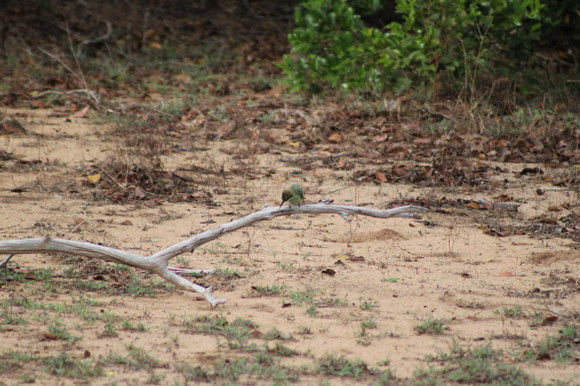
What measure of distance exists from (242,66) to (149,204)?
4758 mm

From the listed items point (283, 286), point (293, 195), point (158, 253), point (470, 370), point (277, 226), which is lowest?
point (277, 226)

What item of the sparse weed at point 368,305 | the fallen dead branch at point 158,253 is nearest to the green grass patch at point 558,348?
the sparse weed at point 368,305

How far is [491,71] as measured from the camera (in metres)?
8.55

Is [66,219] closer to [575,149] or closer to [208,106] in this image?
[208,106]

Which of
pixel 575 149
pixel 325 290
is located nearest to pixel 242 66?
pixel 575 149

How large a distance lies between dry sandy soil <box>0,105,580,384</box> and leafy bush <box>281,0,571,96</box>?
197 cm

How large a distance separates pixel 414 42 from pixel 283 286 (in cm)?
455

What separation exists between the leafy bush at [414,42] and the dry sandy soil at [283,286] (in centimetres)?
197

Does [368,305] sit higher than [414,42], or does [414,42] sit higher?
[414,42]

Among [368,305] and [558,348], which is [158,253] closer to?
[368,305]

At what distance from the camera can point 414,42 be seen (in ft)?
25.4

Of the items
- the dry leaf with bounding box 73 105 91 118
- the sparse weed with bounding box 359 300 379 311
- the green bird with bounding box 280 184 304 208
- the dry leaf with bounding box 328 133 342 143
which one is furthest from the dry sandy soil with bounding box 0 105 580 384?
the dry leaf with bounding box 73 105 91 118

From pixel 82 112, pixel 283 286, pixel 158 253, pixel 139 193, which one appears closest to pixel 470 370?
pixel 283 286

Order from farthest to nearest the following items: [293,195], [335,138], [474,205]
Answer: [335,138], [474,205], [293,195]
